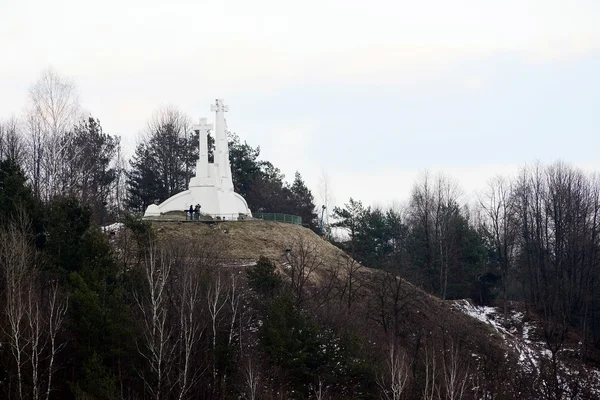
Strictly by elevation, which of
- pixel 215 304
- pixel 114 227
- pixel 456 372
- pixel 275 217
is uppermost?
pixel 275 217

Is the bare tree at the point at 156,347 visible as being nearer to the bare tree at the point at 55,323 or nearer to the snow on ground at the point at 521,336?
the bare tree at the point at 55,323

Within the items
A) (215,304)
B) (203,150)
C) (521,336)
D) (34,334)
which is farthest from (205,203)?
(34,334)

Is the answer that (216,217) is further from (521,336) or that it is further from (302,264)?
(521,336)

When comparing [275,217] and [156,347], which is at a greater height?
[275,217]

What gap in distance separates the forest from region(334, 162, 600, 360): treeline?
14cm

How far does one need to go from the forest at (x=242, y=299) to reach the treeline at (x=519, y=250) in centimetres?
14

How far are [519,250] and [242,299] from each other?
30.4m

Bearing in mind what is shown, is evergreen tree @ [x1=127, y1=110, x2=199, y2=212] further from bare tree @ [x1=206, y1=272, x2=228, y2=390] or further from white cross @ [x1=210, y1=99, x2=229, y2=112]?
bare tree @ [x1=206, y1=272, x2=228, y2=390]

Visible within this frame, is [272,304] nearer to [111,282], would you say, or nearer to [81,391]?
[111,282]

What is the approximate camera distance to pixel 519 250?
5578 centimetres

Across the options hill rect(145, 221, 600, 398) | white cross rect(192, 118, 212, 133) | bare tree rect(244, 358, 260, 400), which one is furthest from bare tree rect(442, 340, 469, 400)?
white cross rect(192, 118, 212, 133)

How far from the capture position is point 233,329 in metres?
27.4

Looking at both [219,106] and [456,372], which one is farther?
[219,106]

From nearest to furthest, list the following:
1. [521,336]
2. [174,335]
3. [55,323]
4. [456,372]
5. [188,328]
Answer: [55,323] < [188,328] < [174,335] < [456,372] < [521,336]
